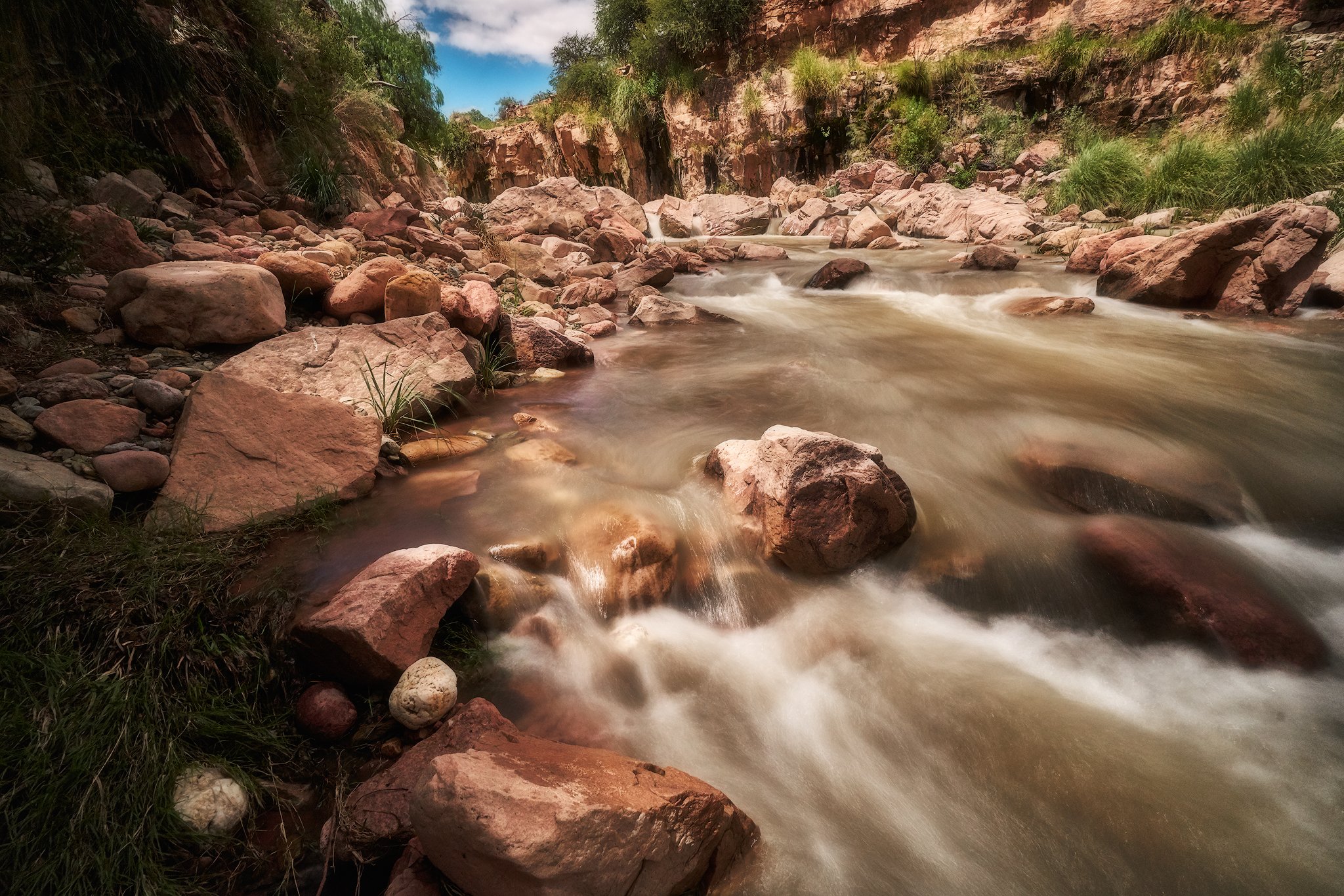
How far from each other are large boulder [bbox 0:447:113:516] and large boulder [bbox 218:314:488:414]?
0.94 metres

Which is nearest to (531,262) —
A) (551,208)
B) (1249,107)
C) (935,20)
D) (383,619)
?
(551,208)

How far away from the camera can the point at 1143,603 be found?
240 centimetres

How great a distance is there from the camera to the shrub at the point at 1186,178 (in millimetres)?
8219

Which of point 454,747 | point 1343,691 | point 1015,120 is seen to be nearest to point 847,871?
point 454,747

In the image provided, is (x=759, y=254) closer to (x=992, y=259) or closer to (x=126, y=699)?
(x=992, y=259)

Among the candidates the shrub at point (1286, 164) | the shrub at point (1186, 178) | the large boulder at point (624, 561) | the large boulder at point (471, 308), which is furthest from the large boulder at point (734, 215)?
the large boulder at point (624, 561)

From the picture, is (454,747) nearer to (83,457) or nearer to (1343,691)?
(83,457)

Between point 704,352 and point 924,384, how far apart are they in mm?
2139

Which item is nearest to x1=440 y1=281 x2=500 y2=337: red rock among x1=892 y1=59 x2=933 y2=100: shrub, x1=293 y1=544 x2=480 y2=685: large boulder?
x1=293 y1=544 x2=480 y2=685: large boulder

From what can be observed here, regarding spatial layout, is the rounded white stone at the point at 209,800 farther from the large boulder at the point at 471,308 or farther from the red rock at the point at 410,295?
the large boulder at the point at 471,308

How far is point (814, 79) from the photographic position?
1697 cm

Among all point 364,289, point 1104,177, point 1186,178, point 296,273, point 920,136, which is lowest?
point 364,289

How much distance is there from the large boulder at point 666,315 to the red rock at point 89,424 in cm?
476

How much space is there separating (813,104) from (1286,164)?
40.9 feet
